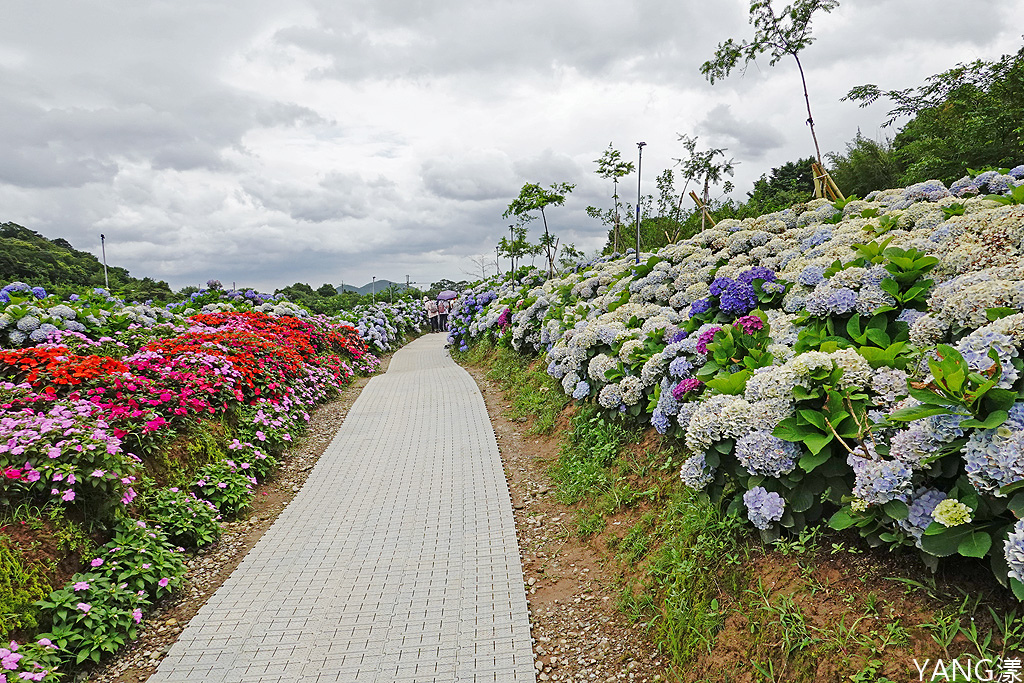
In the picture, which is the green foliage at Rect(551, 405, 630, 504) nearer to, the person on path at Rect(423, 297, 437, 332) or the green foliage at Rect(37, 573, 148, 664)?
the green foliage at Rect(37, 573, 148, 664)

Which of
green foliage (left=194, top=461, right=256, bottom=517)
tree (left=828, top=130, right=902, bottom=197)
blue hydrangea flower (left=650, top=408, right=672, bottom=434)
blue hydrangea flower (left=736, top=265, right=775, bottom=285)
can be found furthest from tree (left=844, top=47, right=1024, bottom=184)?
green foliage (left=194, top=461, right=256, bottom=517)

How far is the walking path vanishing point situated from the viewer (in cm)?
270

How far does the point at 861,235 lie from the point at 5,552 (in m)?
5.75

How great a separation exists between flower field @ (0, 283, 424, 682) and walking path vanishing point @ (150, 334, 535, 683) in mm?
456

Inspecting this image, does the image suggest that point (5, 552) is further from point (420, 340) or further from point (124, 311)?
point (420, 340)

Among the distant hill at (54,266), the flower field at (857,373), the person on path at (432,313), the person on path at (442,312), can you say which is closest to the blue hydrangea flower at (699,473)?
the flower field at (857,373)

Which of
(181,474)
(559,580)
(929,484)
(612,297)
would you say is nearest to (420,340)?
(612,297)

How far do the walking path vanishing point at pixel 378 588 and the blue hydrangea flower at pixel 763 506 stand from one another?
1.24 metres

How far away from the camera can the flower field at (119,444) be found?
2.82m

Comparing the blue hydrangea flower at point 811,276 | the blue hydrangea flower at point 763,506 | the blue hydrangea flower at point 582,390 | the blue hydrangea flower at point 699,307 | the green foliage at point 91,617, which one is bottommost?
the green foliage at point 91,617

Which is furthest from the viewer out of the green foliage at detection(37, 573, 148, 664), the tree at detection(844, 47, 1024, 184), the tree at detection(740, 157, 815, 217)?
the tree at detection(740, 157, 815, 217)

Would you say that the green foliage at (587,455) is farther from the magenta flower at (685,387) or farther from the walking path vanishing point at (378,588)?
the magenta flower at (685,387)

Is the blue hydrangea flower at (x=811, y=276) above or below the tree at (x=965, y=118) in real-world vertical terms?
below

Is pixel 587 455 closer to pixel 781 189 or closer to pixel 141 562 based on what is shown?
pixel 141 562
